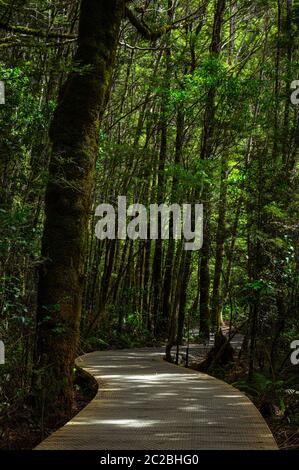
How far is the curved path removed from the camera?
491 cm

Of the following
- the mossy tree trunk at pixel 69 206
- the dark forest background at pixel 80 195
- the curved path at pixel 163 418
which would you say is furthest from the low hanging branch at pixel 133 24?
the curved path at pixel 163 418

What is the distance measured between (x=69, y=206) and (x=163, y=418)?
334 cm

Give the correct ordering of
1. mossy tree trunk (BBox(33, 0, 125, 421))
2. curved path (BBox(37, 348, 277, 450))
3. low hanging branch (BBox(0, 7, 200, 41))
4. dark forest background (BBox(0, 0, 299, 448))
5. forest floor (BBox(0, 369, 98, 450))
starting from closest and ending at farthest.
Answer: curved path (BBox(37, 348, 277, 450)) → forest floor (BBox(0, 369, 98, 450)) → dark forest background (BBox(0, 0, 299, 448)) → mossy tree trunk (BBox(33, 0, 125, 421)) → low hanging branch (BBox(0, 7, 200, 41))

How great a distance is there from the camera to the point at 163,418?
19.8 feet

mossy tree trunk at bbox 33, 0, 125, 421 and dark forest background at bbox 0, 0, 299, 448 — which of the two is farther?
mossy tree trunk at bbox 33, 0, 125, 421

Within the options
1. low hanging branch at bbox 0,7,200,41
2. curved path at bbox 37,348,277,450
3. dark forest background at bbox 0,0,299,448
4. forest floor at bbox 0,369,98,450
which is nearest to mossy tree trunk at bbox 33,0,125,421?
dark forest background at bbox 0,0,299,448

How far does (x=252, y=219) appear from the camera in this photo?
10.9 m

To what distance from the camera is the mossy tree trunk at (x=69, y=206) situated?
7930 mm

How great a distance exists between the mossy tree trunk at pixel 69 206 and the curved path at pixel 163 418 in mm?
756

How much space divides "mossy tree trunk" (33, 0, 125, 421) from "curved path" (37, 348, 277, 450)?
29.8 inches

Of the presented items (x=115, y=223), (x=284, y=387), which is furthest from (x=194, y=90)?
(x=284, y=387)

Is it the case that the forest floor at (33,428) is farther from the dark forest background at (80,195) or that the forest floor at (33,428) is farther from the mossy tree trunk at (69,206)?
the mossy tree trunk at (69,206)

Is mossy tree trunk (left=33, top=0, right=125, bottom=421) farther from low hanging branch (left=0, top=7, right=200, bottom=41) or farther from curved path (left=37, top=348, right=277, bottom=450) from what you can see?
curved path (left=37, top=348, right=277, bottom=450)

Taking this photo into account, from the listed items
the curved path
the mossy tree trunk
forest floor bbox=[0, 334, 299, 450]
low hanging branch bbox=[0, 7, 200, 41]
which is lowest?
forest floor bbox=[0, 334, 299, 450]
